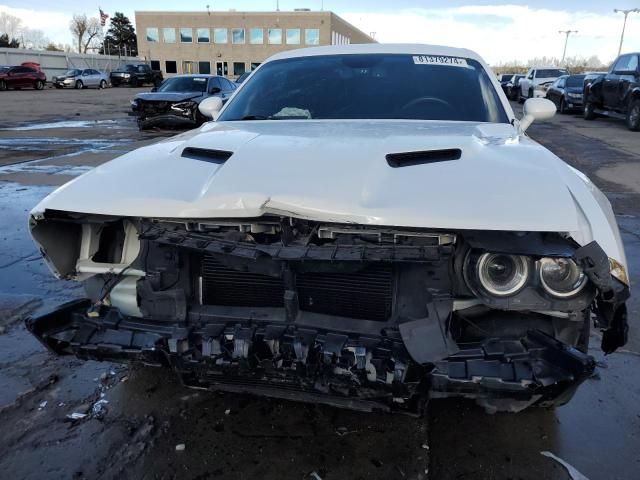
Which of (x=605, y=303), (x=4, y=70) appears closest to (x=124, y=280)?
(x=605, y=303)

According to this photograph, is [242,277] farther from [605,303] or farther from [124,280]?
[605,303]

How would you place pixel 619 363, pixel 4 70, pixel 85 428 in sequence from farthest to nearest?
1. pixel 4 70
2. pixel 619 363
3. pixel 85 428

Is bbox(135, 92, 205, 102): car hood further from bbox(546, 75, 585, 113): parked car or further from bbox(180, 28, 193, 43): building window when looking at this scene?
bbox(180, 28, 193, 43): building window

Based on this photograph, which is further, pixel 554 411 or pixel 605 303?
pixel 554 411

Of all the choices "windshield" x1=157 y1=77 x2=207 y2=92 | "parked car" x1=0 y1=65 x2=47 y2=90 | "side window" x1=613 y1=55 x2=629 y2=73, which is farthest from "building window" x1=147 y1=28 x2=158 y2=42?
"side window" x1=613 y1=55 x2=629 y2=73

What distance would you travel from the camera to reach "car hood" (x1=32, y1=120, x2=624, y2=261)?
6.11ft

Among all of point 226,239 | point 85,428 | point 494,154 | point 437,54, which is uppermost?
point 437,54

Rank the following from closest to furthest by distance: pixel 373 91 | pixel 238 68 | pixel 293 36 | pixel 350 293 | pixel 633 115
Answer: pixel 350 293, pixel 373 91, pixel 633 115, pixel 293 36, pixel 238 68

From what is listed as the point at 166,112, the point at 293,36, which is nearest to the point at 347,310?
the point at 166,112

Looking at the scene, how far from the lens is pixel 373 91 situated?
348 cm

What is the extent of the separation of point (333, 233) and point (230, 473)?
1144 millimetres

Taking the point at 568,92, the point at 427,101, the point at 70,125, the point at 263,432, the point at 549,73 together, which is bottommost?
the point at 70,125

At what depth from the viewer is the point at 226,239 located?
6.90ft

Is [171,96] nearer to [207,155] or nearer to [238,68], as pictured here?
[207,155]
